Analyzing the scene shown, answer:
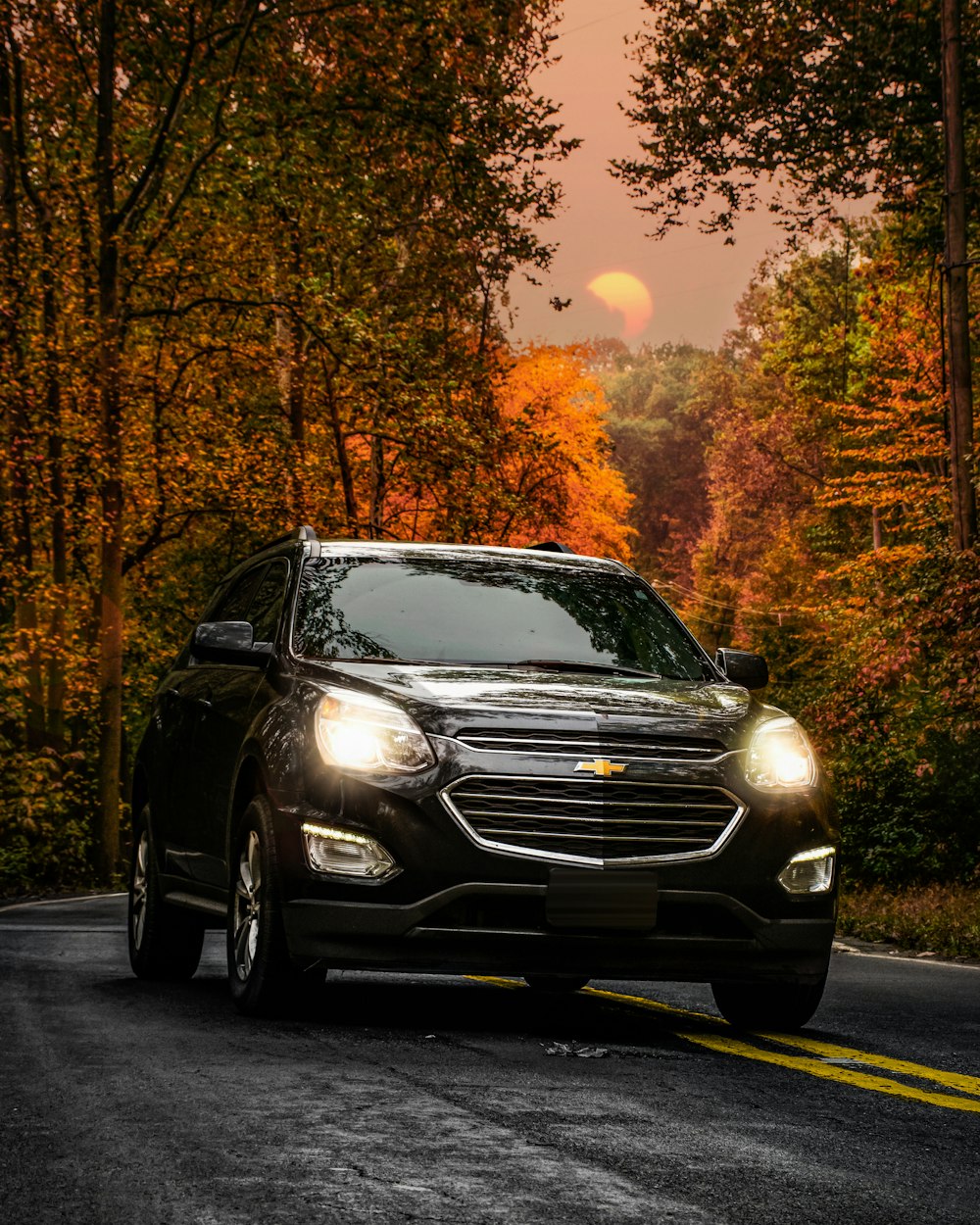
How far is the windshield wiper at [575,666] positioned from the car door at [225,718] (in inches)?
43.3

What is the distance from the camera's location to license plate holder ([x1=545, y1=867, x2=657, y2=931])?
6.76 metres

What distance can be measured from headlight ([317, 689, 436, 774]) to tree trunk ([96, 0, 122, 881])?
21.0 m

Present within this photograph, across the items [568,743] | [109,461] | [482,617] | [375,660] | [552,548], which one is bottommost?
[568,743]

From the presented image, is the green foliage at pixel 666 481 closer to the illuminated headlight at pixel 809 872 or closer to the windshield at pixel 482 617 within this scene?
the windshield at pixel 482 617

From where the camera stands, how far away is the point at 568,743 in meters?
6.86

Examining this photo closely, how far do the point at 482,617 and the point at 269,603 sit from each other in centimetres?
115

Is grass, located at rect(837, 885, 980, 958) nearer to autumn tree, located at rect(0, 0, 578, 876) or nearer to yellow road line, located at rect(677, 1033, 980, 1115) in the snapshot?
yellow road line, located at rect(677, 1033, 980, 1115)

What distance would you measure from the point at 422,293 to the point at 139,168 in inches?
290

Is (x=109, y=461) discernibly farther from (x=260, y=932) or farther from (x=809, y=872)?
(x=809, y=872)

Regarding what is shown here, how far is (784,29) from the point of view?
28234 mm

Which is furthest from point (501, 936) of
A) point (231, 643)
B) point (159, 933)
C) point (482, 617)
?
point (159, 933)

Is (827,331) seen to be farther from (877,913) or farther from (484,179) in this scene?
(877,913)

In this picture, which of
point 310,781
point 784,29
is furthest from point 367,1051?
point 784,29

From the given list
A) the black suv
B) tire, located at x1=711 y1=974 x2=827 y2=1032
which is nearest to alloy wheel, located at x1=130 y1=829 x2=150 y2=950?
the black suv
